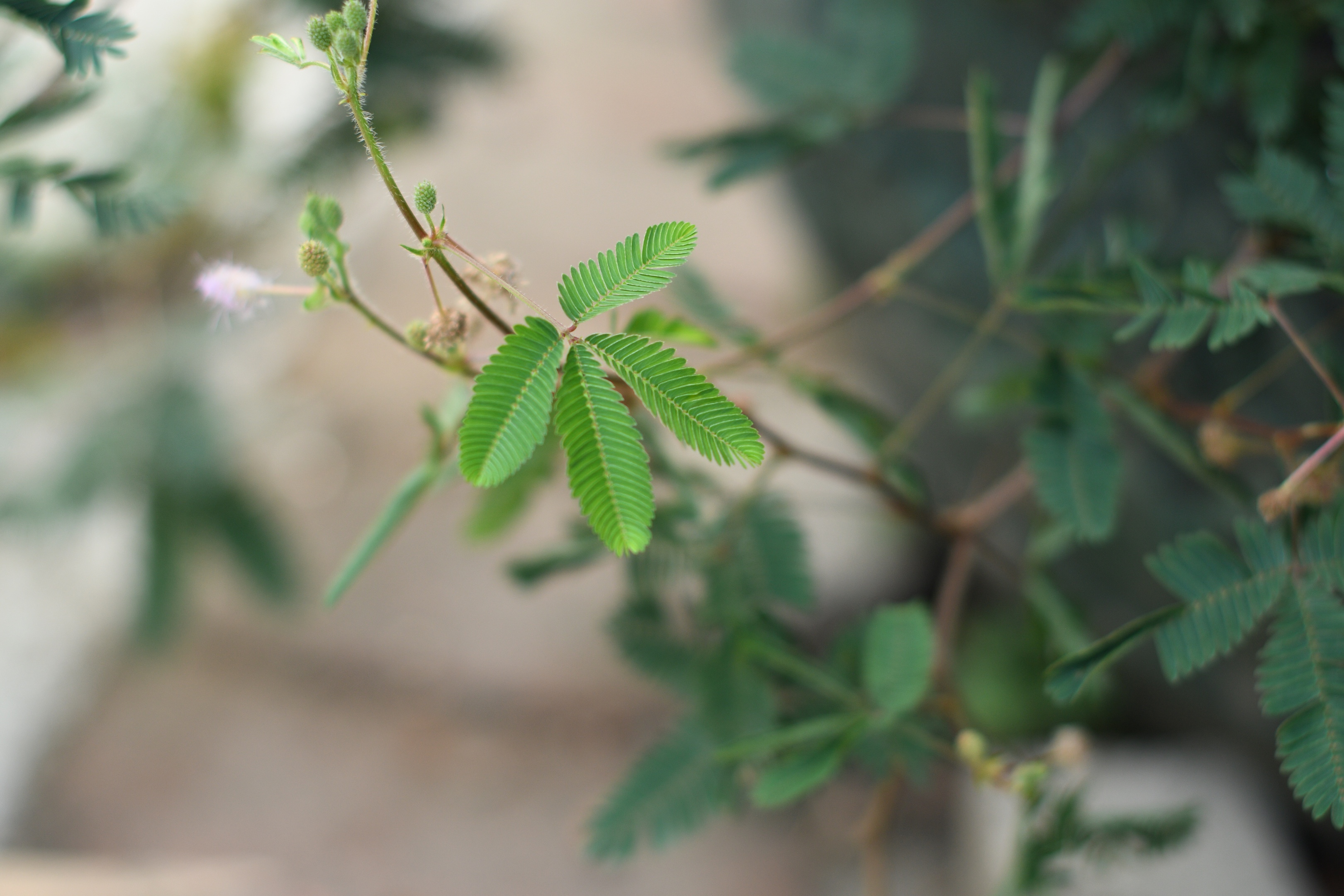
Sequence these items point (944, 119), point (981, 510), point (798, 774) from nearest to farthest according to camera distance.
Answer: point (798, 774), point (981, 510), point (944, 119)

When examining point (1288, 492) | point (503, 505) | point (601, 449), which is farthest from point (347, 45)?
point (1288, 492)

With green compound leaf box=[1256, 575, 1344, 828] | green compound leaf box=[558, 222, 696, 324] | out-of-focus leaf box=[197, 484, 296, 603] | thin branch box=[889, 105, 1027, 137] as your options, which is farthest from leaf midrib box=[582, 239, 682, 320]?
out-of-focus leaf box=[197, 484, 296, 603]

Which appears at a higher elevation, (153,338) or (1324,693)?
(153,338)

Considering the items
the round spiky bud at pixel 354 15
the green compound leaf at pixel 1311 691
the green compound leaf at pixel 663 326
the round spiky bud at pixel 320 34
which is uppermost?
the round spiky bud at pixel 354 15

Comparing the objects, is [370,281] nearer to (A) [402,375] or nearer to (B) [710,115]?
(A) [402,375]

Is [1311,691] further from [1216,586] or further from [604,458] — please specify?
[604,458]

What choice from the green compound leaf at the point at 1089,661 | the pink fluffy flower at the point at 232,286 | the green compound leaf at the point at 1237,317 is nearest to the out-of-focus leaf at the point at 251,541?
the pink fluffy flower at the point at 232,286

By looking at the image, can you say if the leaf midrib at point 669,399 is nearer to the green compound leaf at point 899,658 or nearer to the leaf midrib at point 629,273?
the leaf midrib at point 629,273

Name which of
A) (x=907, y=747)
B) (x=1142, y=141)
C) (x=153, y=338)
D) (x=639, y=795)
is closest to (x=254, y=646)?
(x=153, y=338)
